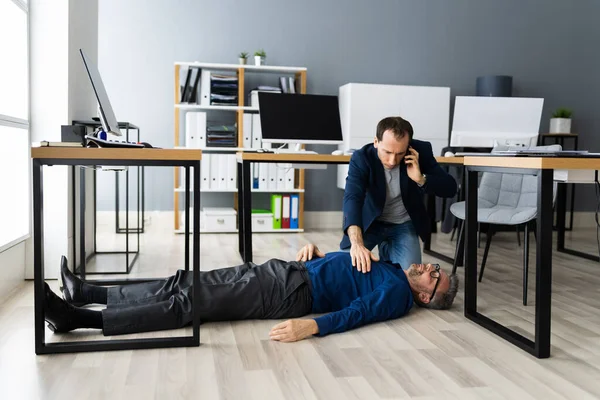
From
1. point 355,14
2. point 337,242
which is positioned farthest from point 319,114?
point 355,14

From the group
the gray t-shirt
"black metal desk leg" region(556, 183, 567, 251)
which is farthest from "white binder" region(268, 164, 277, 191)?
the gray t-shirt

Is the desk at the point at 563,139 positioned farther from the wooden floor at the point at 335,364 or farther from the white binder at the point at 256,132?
the wooden floor at the point at 335,364

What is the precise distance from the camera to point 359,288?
2.63m

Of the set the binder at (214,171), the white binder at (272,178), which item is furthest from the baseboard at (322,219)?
the binder at (214,171)

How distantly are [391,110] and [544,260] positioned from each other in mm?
3600

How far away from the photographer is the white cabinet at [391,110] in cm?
565

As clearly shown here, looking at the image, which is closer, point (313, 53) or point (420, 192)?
point (420, 192)

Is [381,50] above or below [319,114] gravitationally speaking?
above

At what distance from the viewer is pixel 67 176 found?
352 centimetres

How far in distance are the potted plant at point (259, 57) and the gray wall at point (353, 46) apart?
11 centimetres

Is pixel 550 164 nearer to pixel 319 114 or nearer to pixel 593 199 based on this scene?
pixel 319 114

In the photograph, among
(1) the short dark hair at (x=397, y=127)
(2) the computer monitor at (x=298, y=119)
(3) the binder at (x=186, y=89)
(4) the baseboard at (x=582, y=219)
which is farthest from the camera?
(4) the baseboard at (x=582, y=219)

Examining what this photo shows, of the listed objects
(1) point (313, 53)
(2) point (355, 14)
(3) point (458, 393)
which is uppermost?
(2) point (355, 14)

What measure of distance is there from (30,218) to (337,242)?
2.57 m
